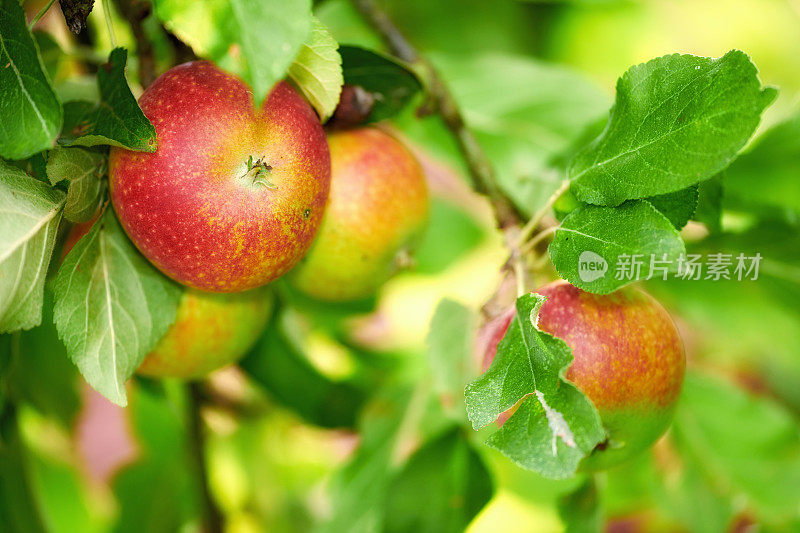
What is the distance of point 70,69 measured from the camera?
2.84 feet

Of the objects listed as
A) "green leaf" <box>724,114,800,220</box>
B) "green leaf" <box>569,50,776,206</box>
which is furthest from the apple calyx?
"green leaf" <box>724,114,800,220</box>

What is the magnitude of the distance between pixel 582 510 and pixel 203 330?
0.39 metres

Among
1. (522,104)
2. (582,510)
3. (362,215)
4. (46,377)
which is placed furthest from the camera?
(522,104)

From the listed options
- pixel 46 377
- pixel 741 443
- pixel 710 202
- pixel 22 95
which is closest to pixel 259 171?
pixel 22 95

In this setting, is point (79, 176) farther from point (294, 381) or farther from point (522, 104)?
point (522, 104)

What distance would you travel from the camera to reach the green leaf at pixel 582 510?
67 cm

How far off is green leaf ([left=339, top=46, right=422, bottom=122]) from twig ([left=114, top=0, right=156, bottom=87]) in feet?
0.49

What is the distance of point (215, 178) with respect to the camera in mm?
432

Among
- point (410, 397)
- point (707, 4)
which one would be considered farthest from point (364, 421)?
point (707, 4)

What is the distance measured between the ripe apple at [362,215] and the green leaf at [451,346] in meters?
0.07

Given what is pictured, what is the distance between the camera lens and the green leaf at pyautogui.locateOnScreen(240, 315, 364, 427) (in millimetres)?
818

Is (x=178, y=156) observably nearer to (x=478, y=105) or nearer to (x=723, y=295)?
(x=478, y=105)

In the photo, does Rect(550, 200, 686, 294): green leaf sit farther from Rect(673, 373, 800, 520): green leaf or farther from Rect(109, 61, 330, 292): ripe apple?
Rect(673, 373, 800, 520): green leaf

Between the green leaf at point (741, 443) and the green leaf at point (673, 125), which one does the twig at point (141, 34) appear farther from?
the green leaf at point (741, 443)
